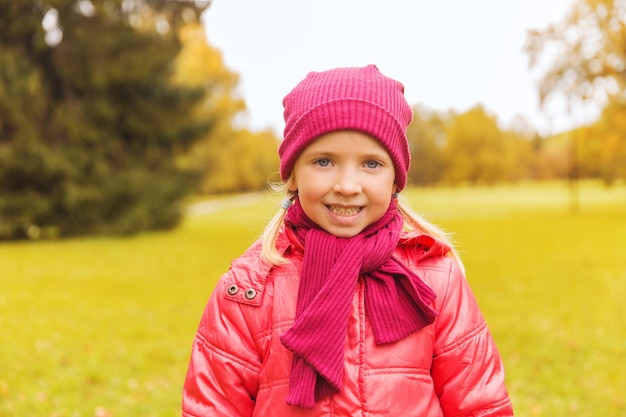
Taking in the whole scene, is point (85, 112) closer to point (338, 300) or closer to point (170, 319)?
point (170, 319)

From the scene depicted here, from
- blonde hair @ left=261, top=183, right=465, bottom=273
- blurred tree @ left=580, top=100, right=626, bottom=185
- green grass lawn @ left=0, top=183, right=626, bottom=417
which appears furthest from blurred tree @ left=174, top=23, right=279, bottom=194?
blonde hair @ left=261, top=183, right=465, bottom=273

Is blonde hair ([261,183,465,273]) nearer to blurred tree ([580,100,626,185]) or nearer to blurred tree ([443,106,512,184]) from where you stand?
→ blurred tree ([580,100,626,185])

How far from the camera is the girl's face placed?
196cm

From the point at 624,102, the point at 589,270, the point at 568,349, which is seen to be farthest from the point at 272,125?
the point at 568,349

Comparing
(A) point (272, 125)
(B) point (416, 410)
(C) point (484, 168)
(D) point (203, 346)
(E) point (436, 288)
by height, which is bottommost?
(C) point (484, 168)

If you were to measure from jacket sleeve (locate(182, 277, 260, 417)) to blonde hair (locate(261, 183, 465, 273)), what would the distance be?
19 cm

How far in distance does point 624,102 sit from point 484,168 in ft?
101

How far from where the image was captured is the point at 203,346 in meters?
2.09

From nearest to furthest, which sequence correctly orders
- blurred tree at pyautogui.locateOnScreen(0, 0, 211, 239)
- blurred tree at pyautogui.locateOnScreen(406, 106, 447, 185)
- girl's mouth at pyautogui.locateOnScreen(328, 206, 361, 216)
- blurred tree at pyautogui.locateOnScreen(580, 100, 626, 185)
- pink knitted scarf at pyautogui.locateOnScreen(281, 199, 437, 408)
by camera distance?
1. pink knitted scarf at pyautogui.locateOnScreen(281, 199, 437, 408)
2. girl's mouth at pyautogui.locateOnScreen(328, 206, 361, 216)
3. blurred tree at pyautogui.locateOnScreen(0, 0, 211, 239)
4. blurred tree at pyautogui.locateOnScreen(580, 100, 626, 185)
5. blurred tree at pyautogui.locateOnScreen(406, 106, 447, 185)

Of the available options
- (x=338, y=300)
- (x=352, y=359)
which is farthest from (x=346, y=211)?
(x=352, y=359)

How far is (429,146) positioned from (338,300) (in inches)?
2124

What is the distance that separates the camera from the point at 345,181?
1945 millimetres

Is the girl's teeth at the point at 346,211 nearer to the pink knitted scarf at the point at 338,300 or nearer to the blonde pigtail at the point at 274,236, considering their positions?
the pink knitted scarf at the point at 338,300

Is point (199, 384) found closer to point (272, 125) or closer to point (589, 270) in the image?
point (589, 270)
